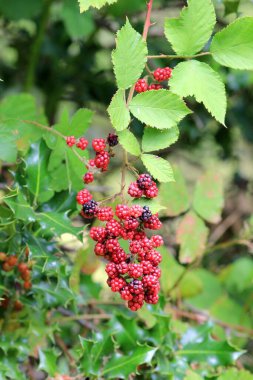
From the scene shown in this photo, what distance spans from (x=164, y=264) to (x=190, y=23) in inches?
20.8

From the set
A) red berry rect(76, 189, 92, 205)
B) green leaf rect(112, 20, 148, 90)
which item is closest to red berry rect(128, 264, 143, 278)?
red berry rect(76, 189, 92, 205)

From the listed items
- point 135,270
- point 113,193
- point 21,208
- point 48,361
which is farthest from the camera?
point 113,193

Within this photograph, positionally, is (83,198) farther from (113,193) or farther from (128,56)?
(113,193)

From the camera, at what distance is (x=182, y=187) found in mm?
1287

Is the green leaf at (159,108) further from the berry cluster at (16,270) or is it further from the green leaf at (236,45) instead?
the berry cluster at (16,270)

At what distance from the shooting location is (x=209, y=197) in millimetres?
1305

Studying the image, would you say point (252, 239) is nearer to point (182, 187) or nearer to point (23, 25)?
point (182, 187)

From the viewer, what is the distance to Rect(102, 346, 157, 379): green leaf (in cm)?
98

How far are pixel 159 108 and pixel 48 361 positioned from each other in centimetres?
42

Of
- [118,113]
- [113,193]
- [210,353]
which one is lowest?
[210,353]

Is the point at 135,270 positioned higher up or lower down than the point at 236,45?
lower down

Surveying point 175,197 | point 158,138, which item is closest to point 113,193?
point 175,197

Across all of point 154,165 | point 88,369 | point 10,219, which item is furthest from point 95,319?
point 154,165

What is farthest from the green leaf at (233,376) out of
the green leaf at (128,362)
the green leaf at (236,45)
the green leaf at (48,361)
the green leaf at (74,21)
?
the green leaf at (74,21)
